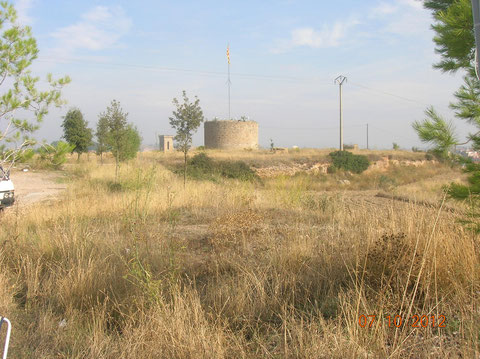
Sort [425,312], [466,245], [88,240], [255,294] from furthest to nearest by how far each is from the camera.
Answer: [88,240]
[466,245]
[255,294]
[425,312]

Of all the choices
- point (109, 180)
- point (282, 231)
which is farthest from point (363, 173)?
point (282, 231)

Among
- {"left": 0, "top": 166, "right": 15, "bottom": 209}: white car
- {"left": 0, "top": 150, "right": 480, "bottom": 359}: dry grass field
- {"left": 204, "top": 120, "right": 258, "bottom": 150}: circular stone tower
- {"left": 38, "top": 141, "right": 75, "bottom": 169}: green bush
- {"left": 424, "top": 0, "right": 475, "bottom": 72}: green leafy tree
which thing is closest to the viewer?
{"left": 0, "top": 150, "right": 480, "bottom": 359}: dry grass field

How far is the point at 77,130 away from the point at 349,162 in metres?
22.6

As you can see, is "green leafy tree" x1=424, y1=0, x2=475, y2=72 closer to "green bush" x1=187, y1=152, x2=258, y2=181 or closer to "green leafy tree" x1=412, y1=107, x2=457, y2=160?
"green leafy tree" x1=412, y1=107, x2=457, y2=160

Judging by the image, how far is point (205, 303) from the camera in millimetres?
3699

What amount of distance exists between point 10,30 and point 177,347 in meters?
4.41

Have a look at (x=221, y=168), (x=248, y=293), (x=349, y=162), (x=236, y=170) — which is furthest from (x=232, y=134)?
(x=248, y=293)

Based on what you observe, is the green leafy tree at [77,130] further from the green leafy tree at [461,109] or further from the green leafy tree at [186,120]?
the green leafy tree at [461,109]

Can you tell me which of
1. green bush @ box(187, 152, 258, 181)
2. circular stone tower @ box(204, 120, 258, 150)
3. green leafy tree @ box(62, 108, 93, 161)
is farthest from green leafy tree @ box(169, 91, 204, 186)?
circular stone tower @ box(204, 120, 258, 150)

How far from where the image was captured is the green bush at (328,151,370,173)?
109 ft

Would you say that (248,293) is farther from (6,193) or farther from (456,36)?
(6,193)

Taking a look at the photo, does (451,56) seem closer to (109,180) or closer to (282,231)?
(282,231)

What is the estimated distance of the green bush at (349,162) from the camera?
3325 cm

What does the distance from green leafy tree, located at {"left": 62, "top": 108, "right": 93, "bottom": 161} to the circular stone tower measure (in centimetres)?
2066
